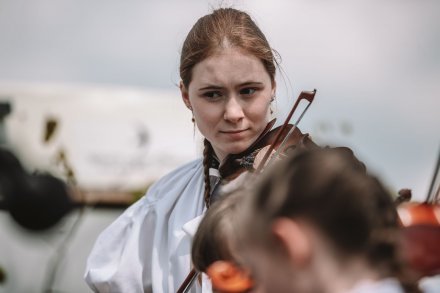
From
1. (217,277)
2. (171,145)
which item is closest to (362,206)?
(217,277)

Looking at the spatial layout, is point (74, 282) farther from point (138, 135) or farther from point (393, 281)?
point (138, 135)

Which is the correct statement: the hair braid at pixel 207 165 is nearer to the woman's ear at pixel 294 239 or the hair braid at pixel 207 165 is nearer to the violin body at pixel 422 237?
the violin body at pixel 422 237

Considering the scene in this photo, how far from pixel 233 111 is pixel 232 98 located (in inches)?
1.9

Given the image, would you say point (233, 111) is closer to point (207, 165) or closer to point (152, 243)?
point (207, 165)

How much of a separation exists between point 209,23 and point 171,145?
46.6 feet

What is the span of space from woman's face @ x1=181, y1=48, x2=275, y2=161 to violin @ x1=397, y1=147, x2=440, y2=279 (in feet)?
2.46

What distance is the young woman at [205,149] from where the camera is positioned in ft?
9.89

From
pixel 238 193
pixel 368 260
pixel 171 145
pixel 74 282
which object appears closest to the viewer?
pixel 368 260

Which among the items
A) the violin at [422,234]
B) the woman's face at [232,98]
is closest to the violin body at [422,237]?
the violin at [422,234]

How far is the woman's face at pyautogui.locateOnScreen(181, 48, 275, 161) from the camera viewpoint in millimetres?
2994

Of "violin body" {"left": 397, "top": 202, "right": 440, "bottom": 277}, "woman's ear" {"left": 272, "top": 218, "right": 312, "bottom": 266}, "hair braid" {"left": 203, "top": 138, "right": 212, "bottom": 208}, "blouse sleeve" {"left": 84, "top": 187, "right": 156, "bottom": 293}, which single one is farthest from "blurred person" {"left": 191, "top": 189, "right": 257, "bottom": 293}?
"blouse sleeve" {"left": 84, "top": 187, "right": 156, "bottom": 293}

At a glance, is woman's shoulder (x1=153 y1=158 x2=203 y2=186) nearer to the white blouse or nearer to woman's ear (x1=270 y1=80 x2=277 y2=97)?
the white blouse

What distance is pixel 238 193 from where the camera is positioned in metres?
2.34

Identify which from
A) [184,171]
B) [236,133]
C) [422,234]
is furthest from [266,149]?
[422,234]
